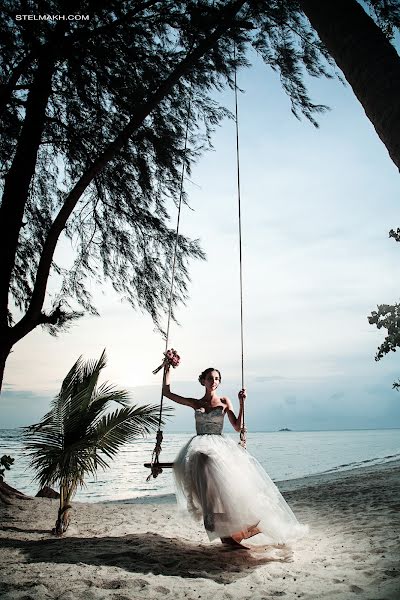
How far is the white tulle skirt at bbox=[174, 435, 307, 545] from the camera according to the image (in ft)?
12.2

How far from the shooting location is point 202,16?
18.2 ft

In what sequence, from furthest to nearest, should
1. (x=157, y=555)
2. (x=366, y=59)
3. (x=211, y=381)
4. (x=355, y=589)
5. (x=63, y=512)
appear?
(x=63, y=512)
(x=211, y=381)
(x=157, y=555)
(x=355, y=589)
(x=366, y=59)

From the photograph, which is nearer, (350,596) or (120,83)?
(350,596)

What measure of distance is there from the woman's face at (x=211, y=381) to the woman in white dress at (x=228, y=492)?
0.31 m

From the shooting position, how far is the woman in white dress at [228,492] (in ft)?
12.2

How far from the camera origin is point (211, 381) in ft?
15.4

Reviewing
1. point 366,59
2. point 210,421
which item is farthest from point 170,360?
point 366,59

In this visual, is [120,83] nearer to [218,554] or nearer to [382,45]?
[382,45]

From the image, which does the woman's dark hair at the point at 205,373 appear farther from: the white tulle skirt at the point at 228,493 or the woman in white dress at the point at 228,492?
the white tulle skirt at the point at 228,493

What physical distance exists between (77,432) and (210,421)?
1490mm

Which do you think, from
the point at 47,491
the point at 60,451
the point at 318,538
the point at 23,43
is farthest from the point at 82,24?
the point at 47,491

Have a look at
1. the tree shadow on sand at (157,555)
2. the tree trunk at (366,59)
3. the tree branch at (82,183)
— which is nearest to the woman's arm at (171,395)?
the tree shadow on sand at (157,555)

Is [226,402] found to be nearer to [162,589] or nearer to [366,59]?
[162,589]

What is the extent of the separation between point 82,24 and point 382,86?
15.9 feet
